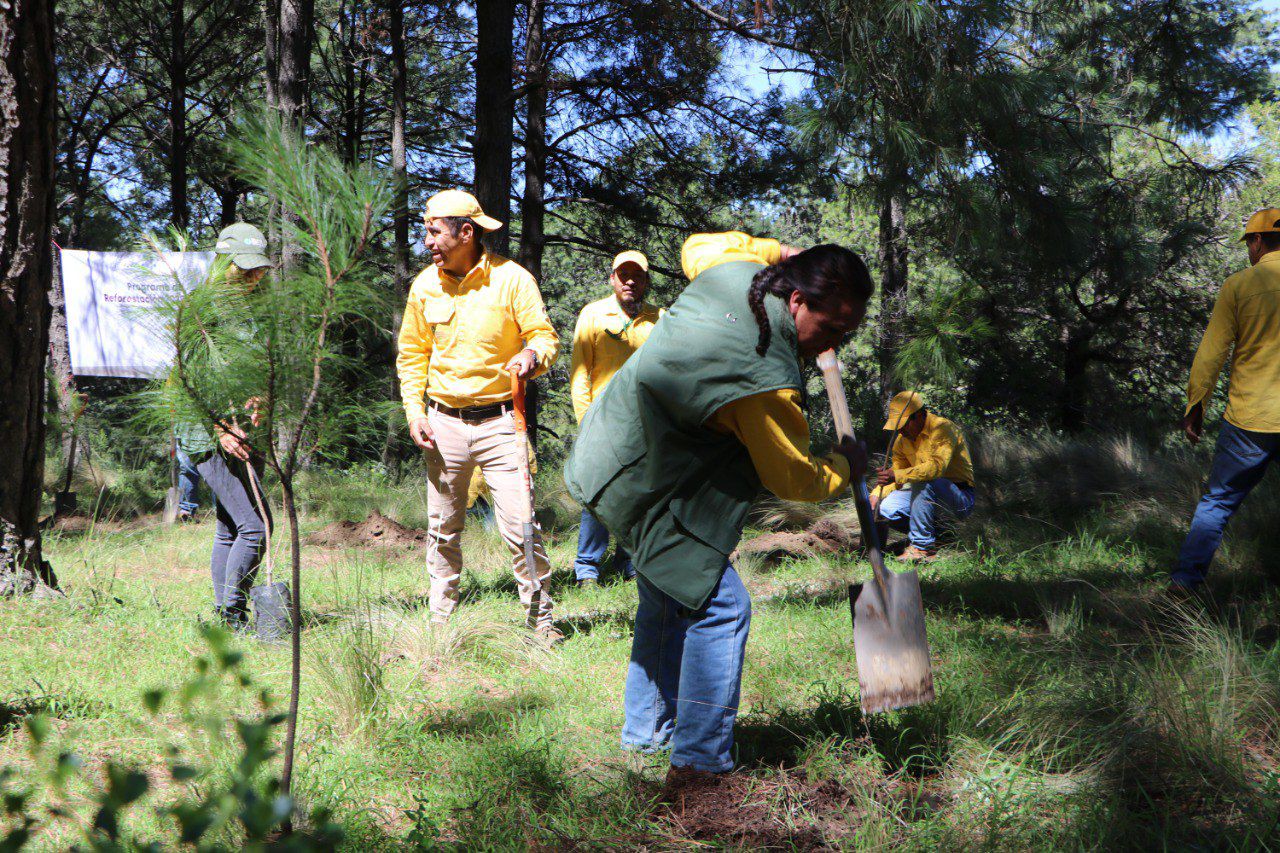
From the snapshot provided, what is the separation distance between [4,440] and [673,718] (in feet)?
11.2

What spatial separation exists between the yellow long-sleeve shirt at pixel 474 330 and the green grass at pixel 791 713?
3.47ft

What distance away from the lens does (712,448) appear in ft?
8.59

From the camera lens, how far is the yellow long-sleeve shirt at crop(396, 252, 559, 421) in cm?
419

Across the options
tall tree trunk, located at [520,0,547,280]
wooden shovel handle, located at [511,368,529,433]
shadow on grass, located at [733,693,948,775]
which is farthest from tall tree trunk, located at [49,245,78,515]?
shadow on grass, located at [733,693,948,775]

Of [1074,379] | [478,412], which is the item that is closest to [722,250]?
[478,412]

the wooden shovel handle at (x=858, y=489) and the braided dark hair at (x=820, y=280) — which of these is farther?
the wooden shovel handle at (x=858, y=489)

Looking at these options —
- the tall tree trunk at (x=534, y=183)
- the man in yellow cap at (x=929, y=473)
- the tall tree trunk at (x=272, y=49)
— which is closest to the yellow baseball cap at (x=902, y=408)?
the man in yellow cap at (x=929, y=473)

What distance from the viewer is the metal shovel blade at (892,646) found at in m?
2.68

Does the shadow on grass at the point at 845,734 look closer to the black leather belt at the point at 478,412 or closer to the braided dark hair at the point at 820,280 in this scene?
the braided dark hair at the point at 820,280

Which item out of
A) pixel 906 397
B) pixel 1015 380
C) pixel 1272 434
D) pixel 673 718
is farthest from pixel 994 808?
pixel 1015 380

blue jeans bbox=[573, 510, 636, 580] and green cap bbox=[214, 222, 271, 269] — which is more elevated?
green cap bbox=[214, 222, 271, 269]

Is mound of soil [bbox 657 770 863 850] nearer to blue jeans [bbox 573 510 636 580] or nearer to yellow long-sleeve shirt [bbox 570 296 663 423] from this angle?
blue jeans [bbox 573 510 636 580]

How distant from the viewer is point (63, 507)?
8.84m

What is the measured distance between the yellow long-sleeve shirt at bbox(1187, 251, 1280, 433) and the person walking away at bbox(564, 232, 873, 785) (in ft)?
8.58
